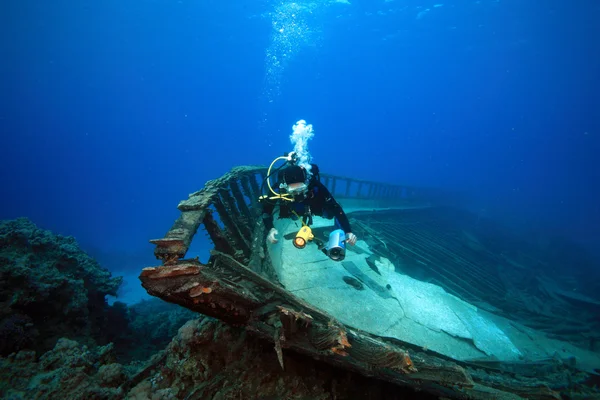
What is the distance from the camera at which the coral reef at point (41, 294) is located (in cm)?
368

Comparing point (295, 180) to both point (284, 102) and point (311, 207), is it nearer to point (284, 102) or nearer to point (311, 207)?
point (311, 207)

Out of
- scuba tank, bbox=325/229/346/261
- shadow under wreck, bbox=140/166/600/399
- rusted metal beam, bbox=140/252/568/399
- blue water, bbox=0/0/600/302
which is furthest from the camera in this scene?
blue water, bbox=0/0/600/302

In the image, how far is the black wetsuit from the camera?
4285 millimetres

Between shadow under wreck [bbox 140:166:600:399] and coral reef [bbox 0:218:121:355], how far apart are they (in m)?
3.13

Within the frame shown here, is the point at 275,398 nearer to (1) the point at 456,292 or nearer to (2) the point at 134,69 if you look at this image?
(1) the point at 456,292

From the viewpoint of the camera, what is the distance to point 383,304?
14.7ft

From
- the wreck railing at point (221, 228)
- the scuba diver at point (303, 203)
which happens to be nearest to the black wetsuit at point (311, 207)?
the scuba diver at point (303, 203)

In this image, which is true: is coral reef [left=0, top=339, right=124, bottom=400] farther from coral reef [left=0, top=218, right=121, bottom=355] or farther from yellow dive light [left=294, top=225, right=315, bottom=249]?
yellow dive light [left=294, top=225, right=315, bottom=249]

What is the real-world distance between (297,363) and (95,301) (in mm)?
5812

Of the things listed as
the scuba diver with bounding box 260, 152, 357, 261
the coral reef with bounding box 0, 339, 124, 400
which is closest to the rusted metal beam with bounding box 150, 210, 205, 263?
the coral reef with bounding box 0, 339, 124, 400

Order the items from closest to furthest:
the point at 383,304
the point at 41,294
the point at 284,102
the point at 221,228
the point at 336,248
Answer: the point at 336,248 → the point at 221,228 → the point at 41,294 → the point at 383,304 → the point at 284,102

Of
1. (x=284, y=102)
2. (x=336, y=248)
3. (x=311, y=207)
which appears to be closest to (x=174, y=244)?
(x=336, y=248)

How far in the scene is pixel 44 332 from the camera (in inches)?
164

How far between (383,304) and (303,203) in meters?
2.34
